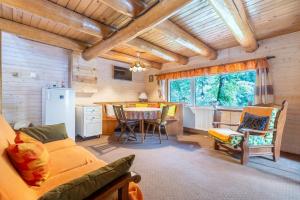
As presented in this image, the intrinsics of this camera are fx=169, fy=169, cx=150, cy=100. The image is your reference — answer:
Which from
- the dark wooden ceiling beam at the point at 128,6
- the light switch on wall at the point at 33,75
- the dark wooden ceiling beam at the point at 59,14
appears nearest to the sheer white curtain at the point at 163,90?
the dark wooden ceiling beam at the point at 59,14

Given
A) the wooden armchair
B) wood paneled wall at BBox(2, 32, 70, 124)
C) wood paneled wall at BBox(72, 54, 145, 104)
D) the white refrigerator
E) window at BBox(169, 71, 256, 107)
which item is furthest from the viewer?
wood paneled wall at BBox(72, 54, 145, 104)

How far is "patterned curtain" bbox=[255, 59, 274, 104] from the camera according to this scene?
358cm

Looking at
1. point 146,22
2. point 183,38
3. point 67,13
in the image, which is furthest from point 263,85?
point 67,13

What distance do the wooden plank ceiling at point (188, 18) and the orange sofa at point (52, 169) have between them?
74.2 inches

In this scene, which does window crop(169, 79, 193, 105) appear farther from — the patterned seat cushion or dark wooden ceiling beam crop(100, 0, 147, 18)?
dark wooden ceiling beam crop(100, 0, 147, 18)

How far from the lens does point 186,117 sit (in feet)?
17.4

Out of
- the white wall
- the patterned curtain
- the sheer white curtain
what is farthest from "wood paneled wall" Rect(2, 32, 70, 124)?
the patterned curtain

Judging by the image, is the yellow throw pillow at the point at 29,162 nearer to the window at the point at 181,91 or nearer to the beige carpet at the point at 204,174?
the beige carpet at the point at 204,174

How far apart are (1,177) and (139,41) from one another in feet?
11.3

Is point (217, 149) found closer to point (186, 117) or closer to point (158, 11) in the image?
point (186, 117)

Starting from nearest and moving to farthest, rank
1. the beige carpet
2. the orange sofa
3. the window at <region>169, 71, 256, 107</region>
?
the orange sofa, the beige carpet, the window at <region>169, 71, 256, 107</region>

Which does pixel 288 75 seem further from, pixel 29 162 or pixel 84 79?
pixel 84 79

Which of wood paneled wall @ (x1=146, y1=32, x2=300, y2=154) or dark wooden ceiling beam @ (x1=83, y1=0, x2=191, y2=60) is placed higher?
dark wooden ceiling beam @ (x1=83, y1=0, x2=191, y2=60)

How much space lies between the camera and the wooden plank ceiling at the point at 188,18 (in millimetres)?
2451
